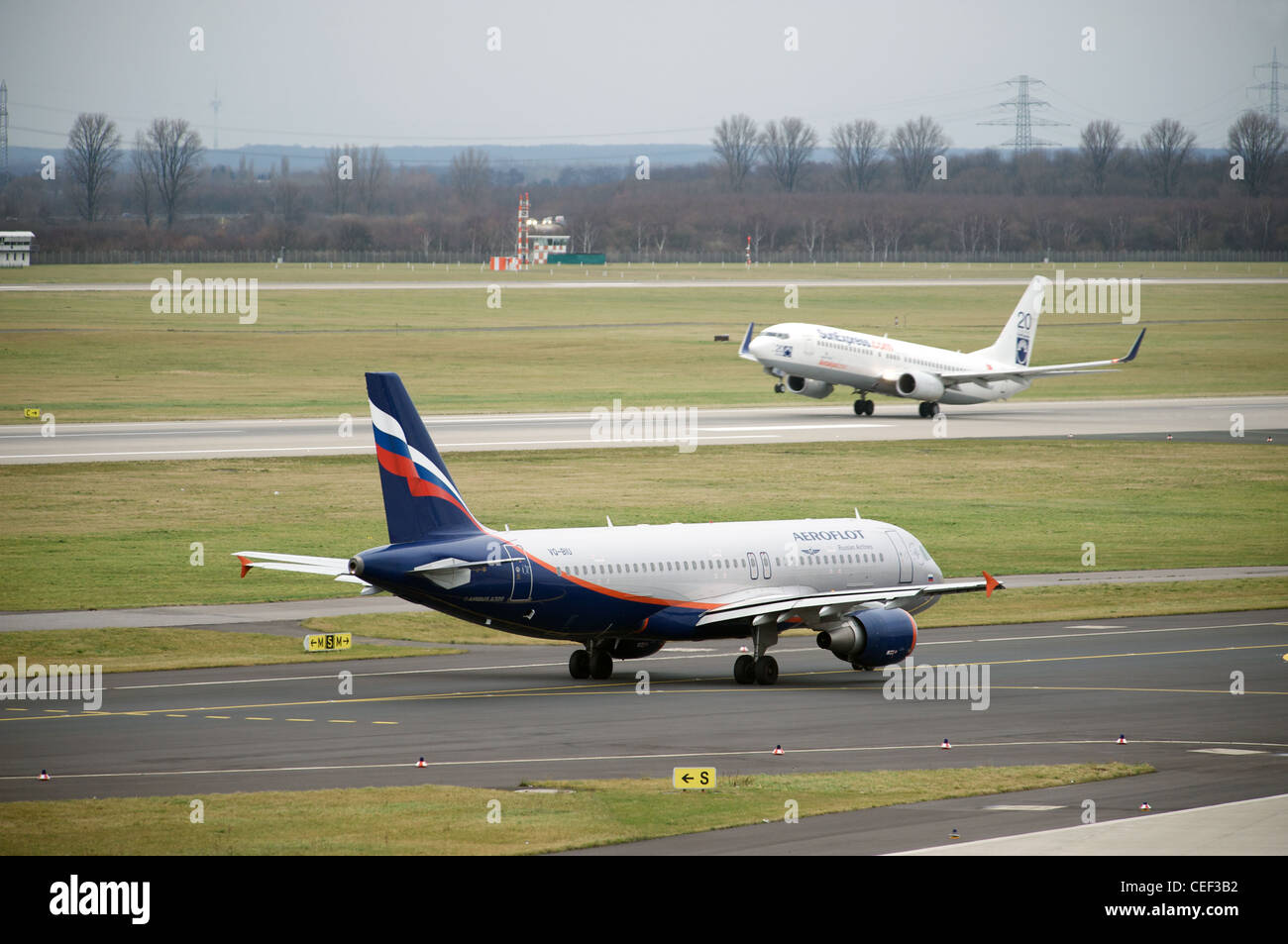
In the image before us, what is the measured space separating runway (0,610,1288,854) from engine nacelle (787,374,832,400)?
67210mm

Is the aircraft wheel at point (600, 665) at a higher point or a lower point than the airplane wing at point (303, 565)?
lower

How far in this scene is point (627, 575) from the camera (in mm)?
41125

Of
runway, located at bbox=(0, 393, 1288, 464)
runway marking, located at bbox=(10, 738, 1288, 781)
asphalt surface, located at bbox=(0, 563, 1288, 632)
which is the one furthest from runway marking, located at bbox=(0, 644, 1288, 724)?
runway, located at bbox=(0, 393, 1288, 464)

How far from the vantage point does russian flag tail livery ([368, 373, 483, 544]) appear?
39219 millimetres

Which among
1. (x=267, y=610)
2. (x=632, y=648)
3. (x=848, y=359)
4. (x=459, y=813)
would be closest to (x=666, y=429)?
(x=848, y=359)

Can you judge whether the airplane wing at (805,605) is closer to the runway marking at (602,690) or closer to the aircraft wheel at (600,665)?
the runway marking at (602,690)


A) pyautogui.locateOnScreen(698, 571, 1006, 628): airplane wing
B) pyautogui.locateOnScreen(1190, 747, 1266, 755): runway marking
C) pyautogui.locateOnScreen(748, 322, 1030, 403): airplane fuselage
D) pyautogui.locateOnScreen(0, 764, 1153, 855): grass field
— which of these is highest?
pyautogui.locateOnScreen(748, 322, 1030, 403): airplane fuselage

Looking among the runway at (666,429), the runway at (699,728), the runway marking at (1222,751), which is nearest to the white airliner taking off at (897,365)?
the runway at (666,429)

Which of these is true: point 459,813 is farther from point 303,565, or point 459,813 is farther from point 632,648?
point 632,648

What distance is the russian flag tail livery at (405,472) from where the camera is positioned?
39.2 metres

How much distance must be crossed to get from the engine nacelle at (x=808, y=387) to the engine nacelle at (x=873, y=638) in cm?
7347

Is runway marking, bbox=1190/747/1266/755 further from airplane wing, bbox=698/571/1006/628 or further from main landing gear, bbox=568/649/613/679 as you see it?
main landing gear, bbox=568/649/613/679
